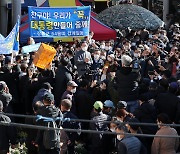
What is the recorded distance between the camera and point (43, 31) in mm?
16625

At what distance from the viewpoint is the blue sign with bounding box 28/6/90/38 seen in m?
16.6

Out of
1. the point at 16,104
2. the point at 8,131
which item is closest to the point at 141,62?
the point at 16,104

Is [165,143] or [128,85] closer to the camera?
[165,143]

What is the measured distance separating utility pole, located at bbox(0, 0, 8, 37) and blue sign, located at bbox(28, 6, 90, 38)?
32.7 ft

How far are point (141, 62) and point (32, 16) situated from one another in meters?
→ 3.88

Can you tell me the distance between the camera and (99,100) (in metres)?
11.9

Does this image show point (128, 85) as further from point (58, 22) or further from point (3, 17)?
point (3, 17)

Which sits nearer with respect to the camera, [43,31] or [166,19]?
[43,31]

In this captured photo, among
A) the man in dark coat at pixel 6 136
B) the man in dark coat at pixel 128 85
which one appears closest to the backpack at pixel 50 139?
the man in dark coat at pixel 6 136

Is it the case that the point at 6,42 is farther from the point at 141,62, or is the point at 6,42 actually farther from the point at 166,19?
the point at 166,19

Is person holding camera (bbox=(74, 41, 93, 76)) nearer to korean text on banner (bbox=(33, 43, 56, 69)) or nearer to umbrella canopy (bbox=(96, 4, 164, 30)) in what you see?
korean text on banner (bbox=(33, 43, 56, 69))

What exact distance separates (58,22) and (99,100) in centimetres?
557

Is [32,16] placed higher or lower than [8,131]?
higher

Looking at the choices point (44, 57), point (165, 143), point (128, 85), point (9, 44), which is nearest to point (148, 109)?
point (165, 143)
